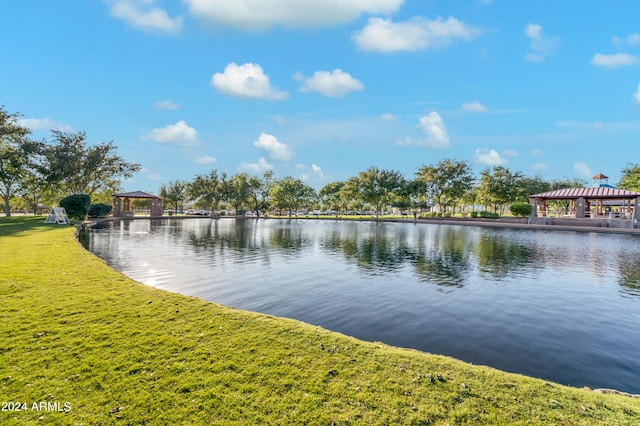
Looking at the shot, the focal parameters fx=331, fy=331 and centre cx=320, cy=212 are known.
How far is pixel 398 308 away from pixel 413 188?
61.9m

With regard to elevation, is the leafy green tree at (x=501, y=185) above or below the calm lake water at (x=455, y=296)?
above

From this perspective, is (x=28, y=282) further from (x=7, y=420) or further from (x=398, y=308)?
(x=398, y=308)

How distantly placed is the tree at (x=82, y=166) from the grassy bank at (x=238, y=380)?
1914 inches

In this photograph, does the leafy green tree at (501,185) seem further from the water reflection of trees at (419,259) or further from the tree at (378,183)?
the water reflection of trees at (419,259)

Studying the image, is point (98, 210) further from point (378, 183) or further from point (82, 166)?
point (378, 183)

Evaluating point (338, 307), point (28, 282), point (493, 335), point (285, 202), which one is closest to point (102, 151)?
point (285, 202)

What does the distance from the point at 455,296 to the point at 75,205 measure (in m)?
41.4

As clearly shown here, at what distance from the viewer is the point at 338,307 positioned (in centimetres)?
866

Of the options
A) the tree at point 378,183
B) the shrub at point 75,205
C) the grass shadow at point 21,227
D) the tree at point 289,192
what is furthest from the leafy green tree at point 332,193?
the grass shadow at point 21,227

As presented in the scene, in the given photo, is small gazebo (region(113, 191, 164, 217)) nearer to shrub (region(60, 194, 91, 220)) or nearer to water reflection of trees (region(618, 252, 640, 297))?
shrub (region(60, 194, 91, 220))

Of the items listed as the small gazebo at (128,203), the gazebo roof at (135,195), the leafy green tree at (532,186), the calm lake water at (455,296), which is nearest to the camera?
the calm lake water at (455,296)

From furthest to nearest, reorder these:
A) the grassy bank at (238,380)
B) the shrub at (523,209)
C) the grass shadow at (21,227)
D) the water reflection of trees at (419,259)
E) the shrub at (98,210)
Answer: the shrub at (523,209)
the shrub at (98,210)
the grass shadow at (21,227)
the water reflection of trees at (419,259)
the grassy bank at (238,380)

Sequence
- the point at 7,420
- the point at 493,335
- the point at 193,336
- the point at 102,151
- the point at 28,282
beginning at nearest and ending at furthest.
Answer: the point at 7,420
the point at 193,336
the point at 493,335
the point at 28,282
the point at 102,151

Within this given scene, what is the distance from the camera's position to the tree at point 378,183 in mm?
68125
